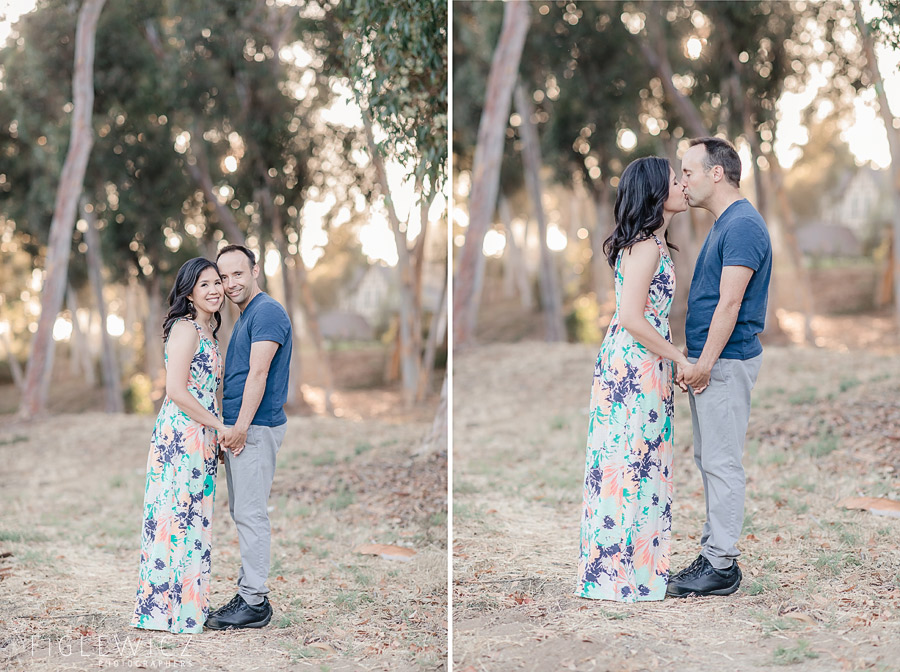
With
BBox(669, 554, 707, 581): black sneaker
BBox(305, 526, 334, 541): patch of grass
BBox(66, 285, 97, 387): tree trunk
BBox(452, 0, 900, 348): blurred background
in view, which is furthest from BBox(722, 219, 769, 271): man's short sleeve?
BBox(66, 285, 97, 387): tree trunk

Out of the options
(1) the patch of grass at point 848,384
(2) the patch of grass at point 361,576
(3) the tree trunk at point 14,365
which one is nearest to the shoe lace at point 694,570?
(2) the patch of grass at point 361,576

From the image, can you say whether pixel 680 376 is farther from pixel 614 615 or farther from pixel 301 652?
pixel 301 652

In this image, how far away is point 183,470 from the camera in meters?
3.20

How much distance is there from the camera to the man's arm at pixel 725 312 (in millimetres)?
3078

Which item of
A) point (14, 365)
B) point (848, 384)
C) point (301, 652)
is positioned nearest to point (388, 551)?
point (301, 652)

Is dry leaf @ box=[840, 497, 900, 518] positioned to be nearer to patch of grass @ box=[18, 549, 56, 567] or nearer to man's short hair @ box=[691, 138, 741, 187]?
man's short hair @ box=[691, 138, 741, 187]

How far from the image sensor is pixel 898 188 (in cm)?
1128

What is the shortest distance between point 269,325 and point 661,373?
1.53 meters

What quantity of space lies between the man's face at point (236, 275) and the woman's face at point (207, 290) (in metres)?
0.03

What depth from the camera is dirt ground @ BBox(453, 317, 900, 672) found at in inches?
113

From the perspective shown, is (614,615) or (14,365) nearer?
(614,615)

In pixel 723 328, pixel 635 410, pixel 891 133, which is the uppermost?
pixel 891 133

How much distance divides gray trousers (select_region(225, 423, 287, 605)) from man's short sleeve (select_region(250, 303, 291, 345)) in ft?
1.18

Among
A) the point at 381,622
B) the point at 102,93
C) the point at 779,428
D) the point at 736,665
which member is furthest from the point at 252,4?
the point at 736,665
